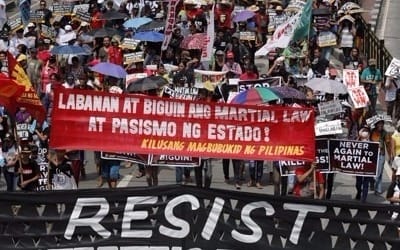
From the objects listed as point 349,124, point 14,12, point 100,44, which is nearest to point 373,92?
point 349,124

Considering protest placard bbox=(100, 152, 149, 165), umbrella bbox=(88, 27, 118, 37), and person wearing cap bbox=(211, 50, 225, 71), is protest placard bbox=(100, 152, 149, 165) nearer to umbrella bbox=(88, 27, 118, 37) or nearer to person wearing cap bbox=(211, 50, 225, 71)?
person wearing cap bbox=(211, 50, 225, 71)

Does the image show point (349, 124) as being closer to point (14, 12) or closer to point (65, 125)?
point (65, 125)

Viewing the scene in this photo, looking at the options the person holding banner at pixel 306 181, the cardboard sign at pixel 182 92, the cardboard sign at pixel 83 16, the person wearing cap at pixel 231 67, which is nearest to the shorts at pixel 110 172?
the cardboard sign at pixel 182 92

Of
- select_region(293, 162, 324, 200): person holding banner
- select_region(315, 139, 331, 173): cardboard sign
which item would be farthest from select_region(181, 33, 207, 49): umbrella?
select_region(293, 162, 324, 200): person holding banner

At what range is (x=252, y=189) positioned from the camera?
1859 centimetres

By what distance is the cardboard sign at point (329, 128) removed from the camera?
16.8m

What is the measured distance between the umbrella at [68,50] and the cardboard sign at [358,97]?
6.56 m

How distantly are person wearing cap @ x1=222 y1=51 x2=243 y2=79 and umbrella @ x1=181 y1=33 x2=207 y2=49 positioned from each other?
0.81 m

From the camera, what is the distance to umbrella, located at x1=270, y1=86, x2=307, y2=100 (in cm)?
1838

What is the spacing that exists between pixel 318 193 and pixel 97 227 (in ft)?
15.3

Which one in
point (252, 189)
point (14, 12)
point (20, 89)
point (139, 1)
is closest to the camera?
point (20, 89)

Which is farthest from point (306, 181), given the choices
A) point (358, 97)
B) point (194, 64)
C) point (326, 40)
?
point (326, 40)

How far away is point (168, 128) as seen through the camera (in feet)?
45.1

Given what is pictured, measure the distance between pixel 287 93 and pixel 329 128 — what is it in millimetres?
1748
